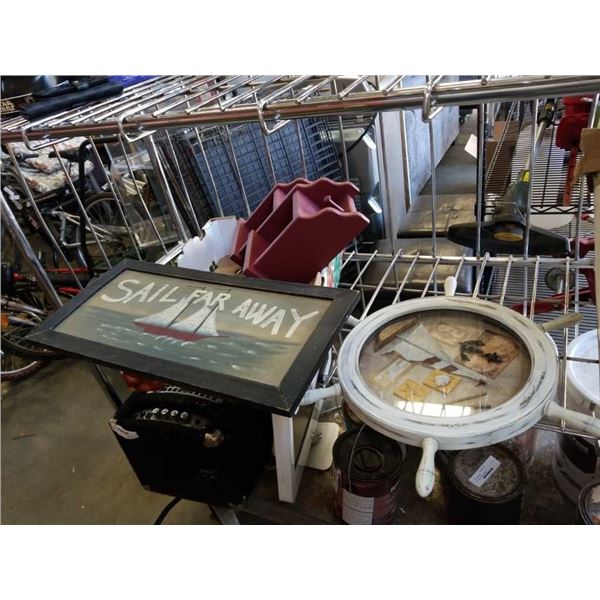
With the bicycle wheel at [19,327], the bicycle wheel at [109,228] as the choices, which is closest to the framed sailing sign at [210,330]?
the bicycle wheel at [109,228]

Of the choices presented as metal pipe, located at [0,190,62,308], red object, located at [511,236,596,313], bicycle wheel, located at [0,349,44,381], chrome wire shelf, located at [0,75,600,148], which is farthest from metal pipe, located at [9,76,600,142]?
bicycle wheel, located at [0,349,44,381]

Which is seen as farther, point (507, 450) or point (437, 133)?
point (437, 133)

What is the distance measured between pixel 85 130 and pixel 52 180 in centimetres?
202

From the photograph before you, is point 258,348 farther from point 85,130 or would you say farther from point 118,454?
point 118,454

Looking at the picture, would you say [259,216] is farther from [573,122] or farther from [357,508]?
[573,122]

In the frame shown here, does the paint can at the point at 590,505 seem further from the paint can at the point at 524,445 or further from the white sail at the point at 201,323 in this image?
the white sail at the point at 201,323

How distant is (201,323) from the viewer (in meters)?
0.58

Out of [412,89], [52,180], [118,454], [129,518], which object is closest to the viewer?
[412,89]

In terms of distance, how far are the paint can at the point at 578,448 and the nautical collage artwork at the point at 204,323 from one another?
427mm

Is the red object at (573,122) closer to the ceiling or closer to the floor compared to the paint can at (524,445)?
closer to the ceiling

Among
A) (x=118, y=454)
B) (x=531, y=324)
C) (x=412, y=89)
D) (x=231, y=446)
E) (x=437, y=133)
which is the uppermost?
(x=412, y=89)

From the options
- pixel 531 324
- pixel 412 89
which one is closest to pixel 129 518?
pixel 531 324

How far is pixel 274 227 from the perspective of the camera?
2.50 feet

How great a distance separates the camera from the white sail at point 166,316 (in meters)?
0.59
